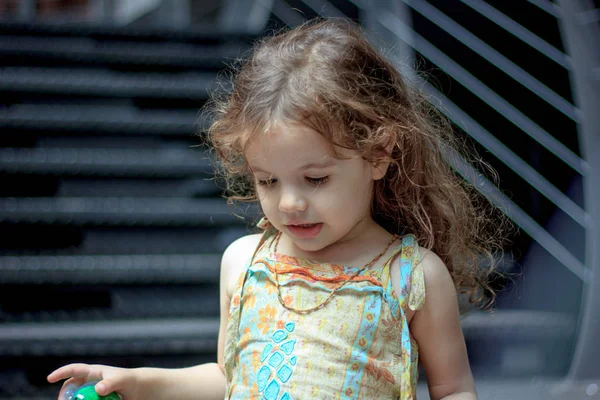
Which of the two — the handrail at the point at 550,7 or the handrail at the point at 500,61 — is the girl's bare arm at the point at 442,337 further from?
the handrail at the point at 550,7

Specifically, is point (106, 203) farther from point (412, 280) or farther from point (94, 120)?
point (412, 280)

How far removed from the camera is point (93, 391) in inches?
51.1

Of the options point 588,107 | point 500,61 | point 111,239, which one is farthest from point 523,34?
point 111,239

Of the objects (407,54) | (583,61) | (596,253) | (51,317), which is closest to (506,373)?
(596,253)

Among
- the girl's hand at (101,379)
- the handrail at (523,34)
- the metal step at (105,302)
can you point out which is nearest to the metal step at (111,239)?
the metal step at (105,302)

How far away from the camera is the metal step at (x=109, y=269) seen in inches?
110

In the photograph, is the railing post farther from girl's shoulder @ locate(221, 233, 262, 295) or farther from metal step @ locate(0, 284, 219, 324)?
metal step @ locate(0, 284, 219, 324)

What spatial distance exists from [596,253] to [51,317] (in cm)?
178

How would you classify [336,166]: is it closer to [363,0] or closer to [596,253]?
[596,253]

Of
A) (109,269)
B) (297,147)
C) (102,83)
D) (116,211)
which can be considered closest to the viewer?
(297,147)

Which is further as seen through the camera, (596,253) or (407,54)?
(407,54)

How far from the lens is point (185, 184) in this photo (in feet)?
11.1

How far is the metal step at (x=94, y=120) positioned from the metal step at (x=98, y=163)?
0.09m

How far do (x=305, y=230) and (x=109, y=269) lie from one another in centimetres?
167
